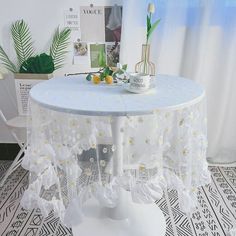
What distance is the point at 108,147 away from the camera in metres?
1.18

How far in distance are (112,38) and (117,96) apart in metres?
1.00

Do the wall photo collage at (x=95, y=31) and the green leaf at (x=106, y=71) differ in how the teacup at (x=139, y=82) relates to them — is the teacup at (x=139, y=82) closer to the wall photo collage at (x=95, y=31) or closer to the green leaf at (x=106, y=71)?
the green leaf at (x=106, y=71)

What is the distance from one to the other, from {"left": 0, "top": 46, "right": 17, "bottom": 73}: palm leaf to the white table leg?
128cm

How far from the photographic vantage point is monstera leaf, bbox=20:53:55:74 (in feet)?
6.45

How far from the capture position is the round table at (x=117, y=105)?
3.41 ft

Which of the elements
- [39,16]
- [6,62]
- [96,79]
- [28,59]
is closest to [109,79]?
[96,79]

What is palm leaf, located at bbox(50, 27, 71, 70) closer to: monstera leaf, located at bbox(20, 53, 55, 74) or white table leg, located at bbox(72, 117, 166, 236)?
monstera leaf, located at bbox(20, 53, 55, 74)

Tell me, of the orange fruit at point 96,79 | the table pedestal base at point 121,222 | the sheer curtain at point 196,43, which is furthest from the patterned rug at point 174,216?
the orange fruit at point 96,79

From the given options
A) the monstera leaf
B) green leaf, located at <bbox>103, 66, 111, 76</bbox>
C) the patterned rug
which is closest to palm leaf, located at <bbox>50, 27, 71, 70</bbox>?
the monstera leaf

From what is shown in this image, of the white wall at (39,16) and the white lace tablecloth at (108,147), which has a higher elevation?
the white wall at (39,16)

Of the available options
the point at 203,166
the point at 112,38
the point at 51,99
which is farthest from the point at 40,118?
the point at 112,38

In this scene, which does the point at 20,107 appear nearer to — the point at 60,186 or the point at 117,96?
the point at 60,186
